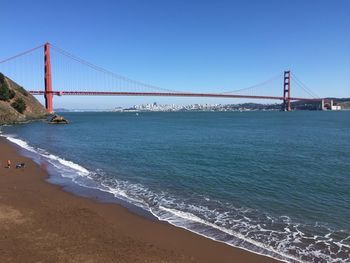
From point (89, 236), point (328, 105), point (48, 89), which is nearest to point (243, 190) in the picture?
point (89, 236)

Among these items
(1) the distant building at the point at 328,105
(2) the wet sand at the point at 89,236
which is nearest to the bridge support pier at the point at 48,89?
(2) the wet sand at the point at 89,236

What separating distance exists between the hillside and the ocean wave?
189 feet

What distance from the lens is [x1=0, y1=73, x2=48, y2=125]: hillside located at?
66.9 m

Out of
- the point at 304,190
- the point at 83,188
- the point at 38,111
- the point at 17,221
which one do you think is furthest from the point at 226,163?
the point at 38,111

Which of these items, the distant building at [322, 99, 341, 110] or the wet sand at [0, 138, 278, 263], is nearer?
the wet sand at [0, 138, 278, 263]

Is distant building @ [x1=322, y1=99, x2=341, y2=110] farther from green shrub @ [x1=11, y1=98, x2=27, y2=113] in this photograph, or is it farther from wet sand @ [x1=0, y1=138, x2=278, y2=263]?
wet sand @ [x1=0, y1=138, x2=278, y2=263]

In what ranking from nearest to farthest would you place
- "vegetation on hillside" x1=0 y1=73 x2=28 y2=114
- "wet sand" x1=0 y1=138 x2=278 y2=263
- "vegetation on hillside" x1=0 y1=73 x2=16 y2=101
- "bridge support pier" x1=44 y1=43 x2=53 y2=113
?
"wet sand" x1=0 y1=138 x2=278 y2=263, "vegetation on hillside" x1=0 y1=73 x2=16 y2=101, "vegetation on hillside" x1=0 y1=73 x2=28 y2=114, "bridge support pier" x1=44 y1=43 x2=53 y2=113

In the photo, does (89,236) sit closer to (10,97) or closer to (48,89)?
(10,97)

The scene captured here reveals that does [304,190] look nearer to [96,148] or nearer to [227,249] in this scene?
[227,249]

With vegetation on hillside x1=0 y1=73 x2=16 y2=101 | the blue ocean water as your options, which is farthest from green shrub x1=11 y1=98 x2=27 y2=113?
the blue ocean water

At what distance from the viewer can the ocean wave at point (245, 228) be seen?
Answer: 972cm

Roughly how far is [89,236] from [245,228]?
15.8 feet

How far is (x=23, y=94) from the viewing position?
81.6 meters

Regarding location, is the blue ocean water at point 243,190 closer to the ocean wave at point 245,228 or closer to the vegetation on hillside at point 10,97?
the ocean wave at point 245,228
